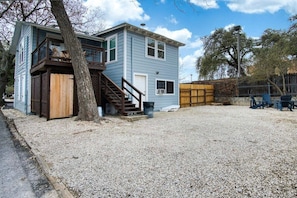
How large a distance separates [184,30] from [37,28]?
11.9 m

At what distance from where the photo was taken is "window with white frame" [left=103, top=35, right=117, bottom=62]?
37.0 ft

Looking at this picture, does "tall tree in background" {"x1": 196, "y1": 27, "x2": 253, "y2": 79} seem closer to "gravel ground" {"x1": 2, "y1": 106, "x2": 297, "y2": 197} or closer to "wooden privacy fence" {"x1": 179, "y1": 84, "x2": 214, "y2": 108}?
"wooden privacy fence" {"x1": 179, "y1": 84, "x2": 214, "y2": 108}

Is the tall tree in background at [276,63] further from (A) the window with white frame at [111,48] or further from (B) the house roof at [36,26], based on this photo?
(B) the house roof at [36,26]

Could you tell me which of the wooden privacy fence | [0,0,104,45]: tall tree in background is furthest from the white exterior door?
[0,0,104,45]: tall tree in background

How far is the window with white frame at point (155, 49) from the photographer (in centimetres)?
1192

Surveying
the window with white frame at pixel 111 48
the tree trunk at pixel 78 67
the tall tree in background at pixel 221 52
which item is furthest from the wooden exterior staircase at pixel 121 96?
the tall tree in background at pixel 221 52

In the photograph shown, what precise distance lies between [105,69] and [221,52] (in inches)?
612

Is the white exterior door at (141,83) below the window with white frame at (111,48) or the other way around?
below

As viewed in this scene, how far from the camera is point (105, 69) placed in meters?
10.1

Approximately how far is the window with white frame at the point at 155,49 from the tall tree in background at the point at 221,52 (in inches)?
382

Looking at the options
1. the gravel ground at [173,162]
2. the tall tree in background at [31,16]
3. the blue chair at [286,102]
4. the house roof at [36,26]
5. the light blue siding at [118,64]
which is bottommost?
the gravel ground at [173,162]

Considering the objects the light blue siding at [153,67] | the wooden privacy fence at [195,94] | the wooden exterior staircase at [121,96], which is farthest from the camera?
the wooden privacy fence at [195,94]

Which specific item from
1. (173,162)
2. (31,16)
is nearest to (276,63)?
(173,162)

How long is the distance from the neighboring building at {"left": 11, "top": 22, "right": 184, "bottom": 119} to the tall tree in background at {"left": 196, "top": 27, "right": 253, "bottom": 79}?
834 cm
